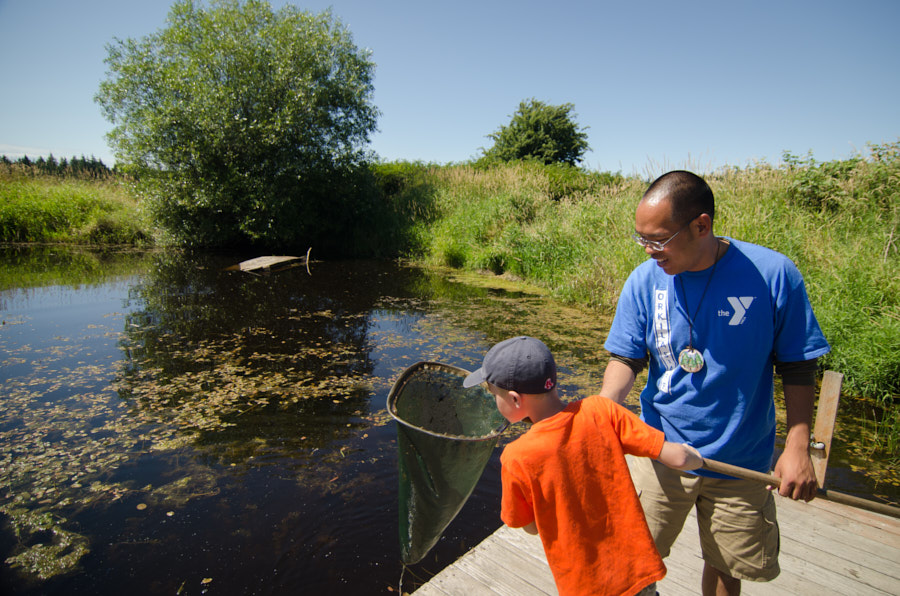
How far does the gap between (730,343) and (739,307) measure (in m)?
0.12

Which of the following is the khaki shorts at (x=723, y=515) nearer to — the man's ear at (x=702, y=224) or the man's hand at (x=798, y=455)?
the man's hand at (x=798, y=455)

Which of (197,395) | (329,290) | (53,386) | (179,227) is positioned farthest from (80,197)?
(197,395)

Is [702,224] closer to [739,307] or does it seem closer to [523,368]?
[739,307]

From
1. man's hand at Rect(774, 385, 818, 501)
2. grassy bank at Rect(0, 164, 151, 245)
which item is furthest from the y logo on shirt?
grassy bank at Rect(0, 164, 151, 245)

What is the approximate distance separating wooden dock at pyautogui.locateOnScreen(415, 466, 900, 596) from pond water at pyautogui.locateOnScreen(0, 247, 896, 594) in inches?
22.0

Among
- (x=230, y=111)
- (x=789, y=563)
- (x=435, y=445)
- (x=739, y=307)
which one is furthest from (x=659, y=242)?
(x=230, y=111)

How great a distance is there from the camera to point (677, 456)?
4.34 ft

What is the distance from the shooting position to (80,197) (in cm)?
1725

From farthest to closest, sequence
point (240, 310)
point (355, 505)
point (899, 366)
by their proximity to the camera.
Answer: point (240, 310), point (899, 366), point (355, 505)

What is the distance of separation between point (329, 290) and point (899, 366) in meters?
8.90

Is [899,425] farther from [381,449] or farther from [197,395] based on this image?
[197,395]

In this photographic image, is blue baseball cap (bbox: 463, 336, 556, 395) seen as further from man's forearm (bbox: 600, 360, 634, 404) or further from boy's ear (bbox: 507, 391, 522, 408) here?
man's forearm (bbox: 600, 360, 634, 404)

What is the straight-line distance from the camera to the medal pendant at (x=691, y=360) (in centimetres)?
154

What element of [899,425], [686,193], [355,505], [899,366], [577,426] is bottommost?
[355,505]
